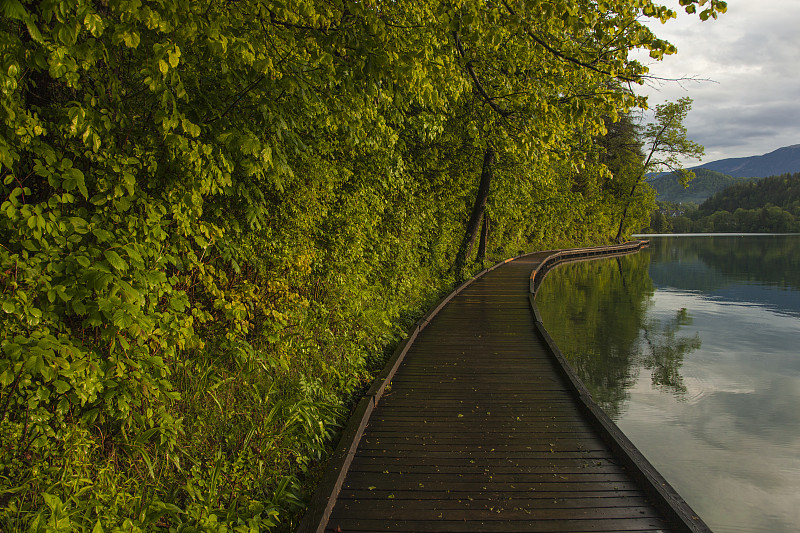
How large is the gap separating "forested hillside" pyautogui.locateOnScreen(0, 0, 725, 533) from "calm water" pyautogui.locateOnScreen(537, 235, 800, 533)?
465cm

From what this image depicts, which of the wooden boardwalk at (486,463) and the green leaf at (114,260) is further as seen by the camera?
the wooden boardwalk at (486,463)

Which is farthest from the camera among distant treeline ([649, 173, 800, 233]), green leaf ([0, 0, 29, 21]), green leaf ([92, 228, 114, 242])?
distant treeline ([649, 173, 800, 233])

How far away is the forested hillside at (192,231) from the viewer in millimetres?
2572

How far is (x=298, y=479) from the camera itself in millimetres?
3920

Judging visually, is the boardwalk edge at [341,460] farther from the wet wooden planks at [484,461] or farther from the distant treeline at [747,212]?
the distant treeline at [747,212]

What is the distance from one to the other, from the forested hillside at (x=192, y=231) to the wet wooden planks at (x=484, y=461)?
1.88 ft

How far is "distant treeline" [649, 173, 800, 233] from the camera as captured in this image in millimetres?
97875

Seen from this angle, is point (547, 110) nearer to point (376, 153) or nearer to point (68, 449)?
point (376, 153)

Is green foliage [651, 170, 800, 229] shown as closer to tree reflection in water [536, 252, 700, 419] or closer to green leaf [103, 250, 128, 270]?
tree reflection in water [536, 252, 700, 419]

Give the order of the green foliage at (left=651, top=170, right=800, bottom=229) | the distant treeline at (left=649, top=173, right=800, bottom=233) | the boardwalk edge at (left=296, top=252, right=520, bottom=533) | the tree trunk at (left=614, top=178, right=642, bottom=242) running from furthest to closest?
the distant treeline at (left=649, top=173, right=800, bottom=233) → the green foliage at (left=651, top=170, right=800, bottom=229) → the tree trunk at (left=614, top=178, right=642, bottom=242) → the boardwalk edge at (left=296, top=252, right=520, bottom=533)

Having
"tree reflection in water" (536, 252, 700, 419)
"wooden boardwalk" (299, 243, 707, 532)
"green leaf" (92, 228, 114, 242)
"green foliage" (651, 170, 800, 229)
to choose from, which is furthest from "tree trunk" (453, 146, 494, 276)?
"green foliage" (651, 170, 800, 229)

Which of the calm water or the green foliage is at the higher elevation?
the green foliage

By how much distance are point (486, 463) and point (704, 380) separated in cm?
786

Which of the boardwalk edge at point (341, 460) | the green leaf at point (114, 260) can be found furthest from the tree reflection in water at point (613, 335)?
the green leaf at point (114, 260)
